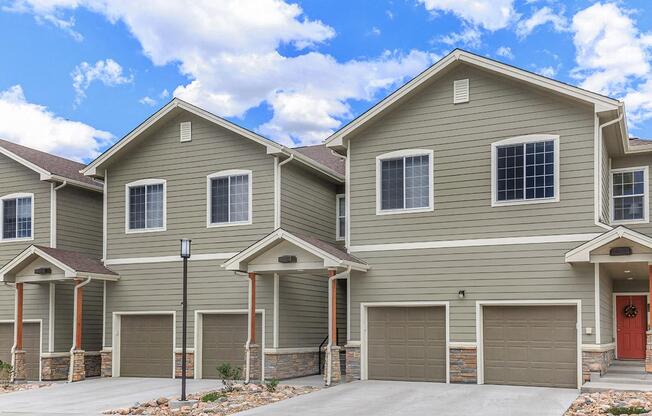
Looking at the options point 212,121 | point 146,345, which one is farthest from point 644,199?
point 146,345

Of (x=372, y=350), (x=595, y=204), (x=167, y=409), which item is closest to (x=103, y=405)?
(x=167, y=409)

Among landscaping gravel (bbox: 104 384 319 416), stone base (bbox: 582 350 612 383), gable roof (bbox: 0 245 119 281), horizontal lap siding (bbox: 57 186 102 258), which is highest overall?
horizontal lap siding (bbox: 57 186 102 258)

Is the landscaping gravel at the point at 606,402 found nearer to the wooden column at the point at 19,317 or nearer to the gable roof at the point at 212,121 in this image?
the gable roof at the point at 212,121

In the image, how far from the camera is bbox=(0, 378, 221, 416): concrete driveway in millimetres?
14711

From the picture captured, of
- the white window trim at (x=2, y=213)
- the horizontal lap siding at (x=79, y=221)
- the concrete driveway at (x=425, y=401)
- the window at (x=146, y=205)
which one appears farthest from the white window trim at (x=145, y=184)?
the concrete driveway at (x=425, y=401)

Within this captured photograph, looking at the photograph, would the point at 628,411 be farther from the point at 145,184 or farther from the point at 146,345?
the point at 145,184

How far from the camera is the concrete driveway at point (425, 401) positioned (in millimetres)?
12961

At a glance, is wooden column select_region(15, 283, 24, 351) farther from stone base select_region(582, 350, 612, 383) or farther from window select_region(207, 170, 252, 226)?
stone base select_region(582, 350, 612, 383)

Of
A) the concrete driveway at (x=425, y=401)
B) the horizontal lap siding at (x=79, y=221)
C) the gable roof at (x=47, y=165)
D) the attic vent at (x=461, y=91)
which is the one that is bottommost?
the concrete driveway at (x=425, y=401)

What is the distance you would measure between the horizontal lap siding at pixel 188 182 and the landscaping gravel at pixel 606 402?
8564mm

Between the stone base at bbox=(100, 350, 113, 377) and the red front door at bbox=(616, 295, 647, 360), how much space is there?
1353cm

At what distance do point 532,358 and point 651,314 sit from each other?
265 centimetres

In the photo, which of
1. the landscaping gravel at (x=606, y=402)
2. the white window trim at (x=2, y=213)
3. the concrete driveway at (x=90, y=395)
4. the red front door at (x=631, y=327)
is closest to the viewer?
the landscaping gravel at (x=606, y=402)

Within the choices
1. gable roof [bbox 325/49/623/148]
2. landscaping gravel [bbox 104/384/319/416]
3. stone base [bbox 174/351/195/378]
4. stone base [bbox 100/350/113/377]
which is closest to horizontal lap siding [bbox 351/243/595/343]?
landscaping gravel [bbox 104/384/319/416]
